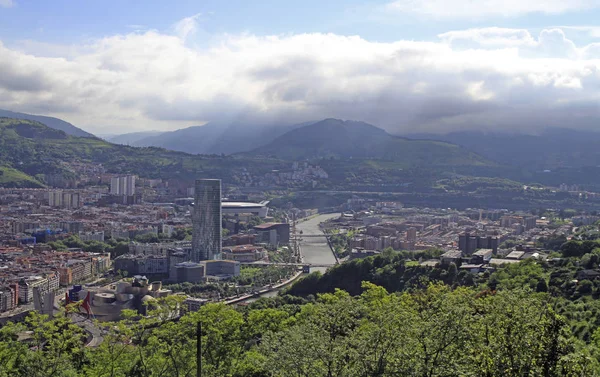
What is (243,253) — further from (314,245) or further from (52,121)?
(52,121)

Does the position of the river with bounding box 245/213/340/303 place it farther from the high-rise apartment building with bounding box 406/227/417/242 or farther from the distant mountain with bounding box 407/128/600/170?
the distant mountain with bounding box 407/128/600/170

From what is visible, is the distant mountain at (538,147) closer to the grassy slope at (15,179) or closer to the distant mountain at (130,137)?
the grassy slope at (15,179)

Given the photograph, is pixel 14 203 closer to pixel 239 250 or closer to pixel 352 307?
pixel 239 250

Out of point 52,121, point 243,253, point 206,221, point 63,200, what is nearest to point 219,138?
point 52,121

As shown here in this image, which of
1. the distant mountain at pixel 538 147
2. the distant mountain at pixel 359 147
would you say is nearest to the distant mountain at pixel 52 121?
the distant mountain at pixel 359 147

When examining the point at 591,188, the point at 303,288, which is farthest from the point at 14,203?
the point at 591,188

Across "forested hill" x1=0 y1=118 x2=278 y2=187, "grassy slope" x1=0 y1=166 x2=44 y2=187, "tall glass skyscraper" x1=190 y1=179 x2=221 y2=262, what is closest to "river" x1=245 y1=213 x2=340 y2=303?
"tall glass skyscraper" x1=190 y1=179 x2=221 y2=262
